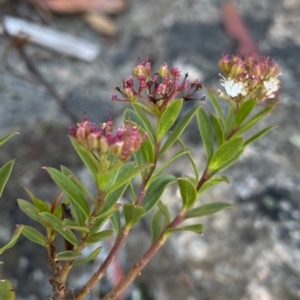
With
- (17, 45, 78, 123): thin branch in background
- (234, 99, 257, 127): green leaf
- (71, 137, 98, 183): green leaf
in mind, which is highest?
(17, 45, 78, 123): thin branch in background

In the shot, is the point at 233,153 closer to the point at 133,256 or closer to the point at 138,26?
the point at 133,256

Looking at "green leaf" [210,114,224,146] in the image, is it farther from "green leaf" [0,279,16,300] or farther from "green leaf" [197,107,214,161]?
"green leaf" [0,279,16,300]

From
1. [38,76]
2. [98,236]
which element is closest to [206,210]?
[98,236]

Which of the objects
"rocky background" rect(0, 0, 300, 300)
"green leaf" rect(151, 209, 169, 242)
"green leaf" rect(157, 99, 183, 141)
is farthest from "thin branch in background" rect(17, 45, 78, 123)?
"green leaf" rect(157, 99, 183, 141)

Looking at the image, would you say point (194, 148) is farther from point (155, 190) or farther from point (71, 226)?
point (71, 226)

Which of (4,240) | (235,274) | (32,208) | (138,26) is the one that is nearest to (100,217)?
(32,208)

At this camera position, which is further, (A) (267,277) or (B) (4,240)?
(B) (4,240)
